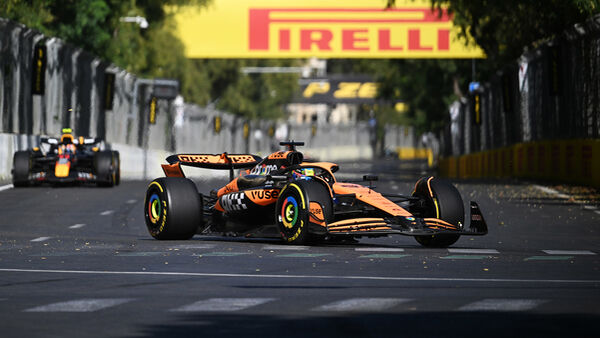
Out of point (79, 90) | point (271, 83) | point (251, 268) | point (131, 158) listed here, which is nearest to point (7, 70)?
point (79, 90)

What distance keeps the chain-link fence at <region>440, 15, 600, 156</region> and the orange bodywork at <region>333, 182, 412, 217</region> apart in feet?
50.5

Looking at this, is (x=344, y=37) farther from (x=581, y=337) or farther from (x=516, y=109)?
(x=581, y=337)

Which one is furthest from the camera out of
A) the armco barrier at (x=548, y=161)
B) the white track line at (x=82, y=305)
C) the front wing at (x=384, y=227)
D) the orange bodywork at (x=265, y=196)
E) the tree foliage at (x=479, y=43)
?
the tree foliage at (x=479, y=43)

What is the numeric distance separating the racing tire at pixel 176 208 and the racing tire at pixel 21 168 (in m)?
15.0

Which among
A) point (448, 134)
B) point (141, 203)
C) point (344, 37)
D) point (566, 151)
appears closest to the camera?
point (141, 203)

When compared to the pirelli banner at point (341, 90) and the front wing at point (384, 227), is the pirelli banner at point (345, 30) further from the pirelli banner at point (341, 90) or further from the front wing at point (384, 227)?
the pirelli banner at point (341, 90)

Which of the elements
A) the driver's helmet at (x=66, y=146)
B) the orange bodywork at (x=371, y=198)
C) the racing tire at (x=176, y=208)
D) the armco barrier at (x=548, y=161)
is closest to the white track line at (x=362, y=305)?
the orange bodywork at (x=371, y=198)

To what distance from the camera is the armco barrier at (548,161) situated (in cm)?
3038

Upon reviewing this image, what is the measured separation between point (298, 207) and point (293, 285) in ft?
12.5

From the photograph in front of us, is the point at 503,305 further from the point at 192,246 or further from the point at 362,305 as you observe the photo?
the point at 192,246

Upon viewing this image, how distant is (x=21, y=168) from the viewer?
31.0 m

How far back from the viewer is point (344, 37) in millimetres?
62500

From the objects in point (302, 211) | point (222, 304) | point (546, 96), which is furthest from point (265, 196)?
point (546, 96)

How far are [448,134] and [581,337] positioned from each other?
60842mm
